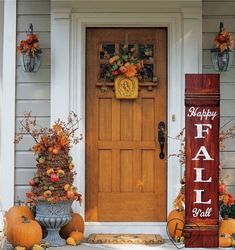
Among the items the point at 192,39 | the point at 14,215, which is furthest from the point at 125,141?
the point at 14,215

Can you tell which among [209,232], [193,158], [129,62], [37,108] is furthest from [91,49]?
→ [209,232]

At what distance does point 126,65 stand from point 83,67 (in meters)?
0.43

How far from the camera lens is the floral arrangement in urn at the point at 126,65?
564 centimetres

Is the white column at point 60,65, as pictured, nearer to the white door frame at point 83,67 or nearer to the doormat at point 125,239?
the white door frame at point 83,67

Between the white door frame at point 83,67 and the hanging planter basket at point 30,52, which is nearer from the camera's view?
the hanging planter basket at point 30,52

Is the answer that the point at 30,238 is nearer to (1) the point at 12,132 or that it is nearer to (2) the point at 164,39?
(1) the point at 12,132

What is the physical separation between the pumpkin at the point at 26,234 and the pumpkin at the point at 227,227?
1668mm

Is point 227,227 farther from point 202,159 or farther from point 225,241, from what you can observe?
point 202,159

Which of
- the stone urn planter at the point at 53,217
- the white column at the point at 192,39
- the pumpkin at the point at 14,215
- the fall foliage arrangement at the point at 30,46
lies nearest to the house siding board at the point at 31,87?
the fall foliage arrangement at the point at 30,46

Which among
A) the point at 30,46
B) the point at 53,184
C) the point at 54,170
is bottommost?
the point at 53,184

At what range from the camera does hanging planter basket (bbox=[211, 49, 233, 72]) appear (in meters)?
5.50

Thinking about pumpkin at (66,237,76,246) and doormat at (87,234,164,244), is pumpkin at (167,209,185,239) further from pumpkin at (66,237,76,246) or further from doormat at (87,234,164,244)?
pumpkin at (66,237,76,246)

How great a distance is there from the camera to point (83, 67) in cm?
571

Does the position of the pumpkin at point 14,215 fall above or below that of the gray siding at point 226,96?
below
